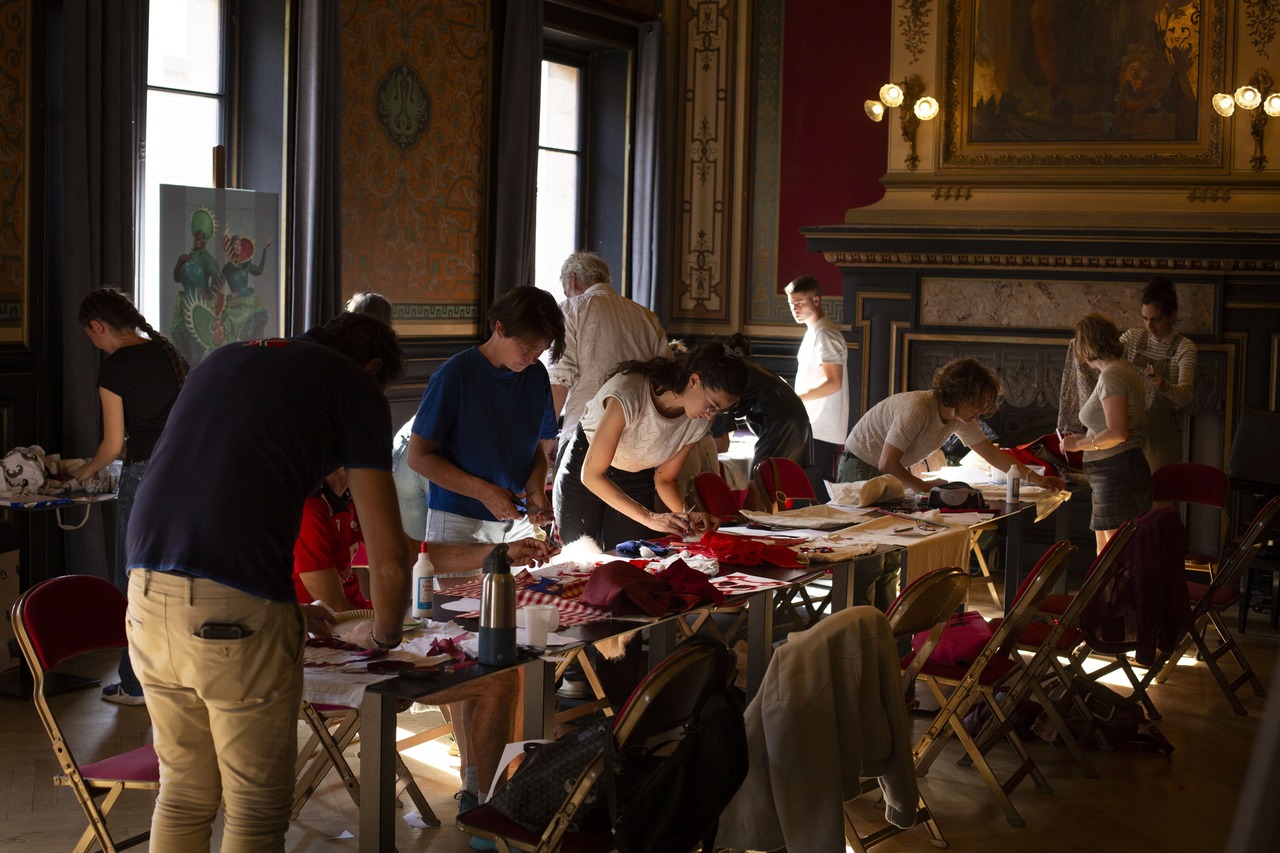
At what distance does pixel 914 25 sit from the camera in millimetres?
8766

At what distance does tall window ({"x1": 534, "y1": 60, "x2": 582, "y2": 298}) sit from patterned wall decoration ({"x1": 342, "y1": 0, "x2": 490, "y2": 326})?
3.60 ft

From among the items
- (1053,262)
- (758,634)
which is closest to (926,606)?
(758,634)

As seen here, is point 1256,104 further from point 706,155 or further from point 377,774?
point 377,774

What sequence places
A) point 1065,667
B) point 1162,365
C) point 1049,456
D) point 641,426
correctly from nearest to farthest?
point 641,426 → point 1065,667 → point 1049,456 → point 1162,365

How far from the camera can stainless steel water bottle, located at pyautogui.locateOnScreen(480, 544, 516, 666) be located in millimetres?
2953

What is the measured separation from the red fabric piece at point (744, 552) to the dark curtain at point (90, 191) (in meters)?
2.78

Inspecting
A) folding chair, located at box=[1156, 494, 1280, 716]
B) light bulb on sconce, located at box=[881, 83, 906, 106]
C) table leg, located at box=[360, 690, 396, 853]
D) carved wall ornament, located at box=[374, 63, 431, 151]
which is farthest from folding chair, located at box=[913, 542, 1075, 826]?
light bulb on sconce, located at box=[881, 83, 906, 106]

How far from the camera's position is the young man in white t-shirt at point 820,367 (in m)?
7.79

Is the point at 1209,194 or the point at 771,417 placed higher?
Answer: the point at 1209,194

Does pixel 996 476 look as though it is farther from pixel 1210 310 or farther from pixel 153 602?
pixel 153 602

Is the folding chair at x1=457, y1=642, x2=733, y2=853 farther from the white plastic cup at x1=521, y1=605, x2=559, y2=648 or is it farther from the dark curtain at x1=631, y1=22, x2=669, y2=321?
the dark curtain at x1=631, y1=22, x2=669, y2=321

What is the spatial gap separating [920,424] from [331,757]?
3.21 m

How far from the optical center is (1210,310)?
7.85m

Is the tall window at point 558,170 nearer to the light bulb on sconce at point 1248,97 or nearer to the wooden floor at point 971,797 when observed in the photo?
the light bulb on sconce at point 1248,97
